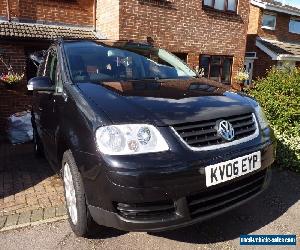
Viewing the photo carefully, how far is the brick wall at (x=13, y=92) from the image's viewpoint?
805 cm

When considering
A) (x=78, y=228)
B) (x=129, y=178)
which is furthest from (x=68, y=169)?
(x=129, y=178)

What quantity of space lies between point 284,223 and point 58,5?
8443 millimetres

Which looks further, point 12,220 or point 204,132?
point 12,220

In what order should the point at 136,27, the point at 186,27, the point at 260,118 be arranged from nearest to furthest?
the point at 260,118 < the point at 136,27 < the point at 186,27

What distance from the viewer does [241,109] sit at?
9.81 ft

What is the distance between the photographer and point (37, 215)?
3.57 metres

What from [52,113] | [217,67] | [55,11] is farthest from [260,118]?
[217,67]

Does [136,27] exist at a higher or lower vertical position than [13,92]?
higher

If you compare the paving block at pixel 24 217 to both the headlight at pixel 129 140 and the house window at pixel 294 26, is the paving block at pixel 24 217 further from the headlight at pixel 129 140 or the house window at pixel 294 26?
the house window at pixel 294 26

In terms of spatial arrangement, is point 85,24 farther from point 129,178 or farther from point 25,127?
point 129,178

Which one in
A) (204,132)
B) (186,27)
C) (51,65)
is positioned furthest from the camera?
(186,27)

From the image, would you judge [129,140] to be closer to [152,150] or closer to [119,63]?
[152,150]

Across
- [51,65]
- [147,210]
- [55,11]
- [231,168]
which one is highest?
[55,11]

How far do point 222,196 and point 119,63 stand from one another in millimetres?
2038
